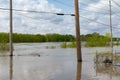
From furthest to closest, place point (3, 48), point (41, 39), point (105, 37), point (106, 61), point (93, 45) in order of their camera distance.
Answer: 1. point (41, 39)
2. point (105, 37)
3. point (93, 45)
4. point (3, 48)
5. point (106, 61)

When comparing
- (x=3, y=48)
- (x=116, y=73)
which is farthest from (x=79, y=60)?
(x=3, y=48)

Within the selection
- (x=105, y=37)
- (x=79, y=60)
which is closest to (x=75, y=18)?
(x=79, y=60)

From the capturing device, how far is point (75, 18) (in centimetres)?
2500

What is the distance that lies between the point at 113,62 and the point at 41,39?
328 ft

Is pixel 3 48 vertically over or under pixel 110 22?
under

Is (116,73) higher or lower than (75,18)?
lower

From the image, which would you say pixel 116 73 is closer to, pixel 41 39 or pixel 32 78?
pixel 32 78

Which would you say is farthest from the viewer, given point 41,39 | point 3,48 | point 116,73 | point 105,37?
point 41,39

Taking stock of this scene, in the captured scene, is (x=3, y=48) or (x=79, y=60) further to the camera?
(x=3, y=48)

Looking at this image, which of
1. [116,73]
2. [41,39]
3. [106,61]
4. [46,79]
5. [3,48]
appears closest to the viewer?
[46,79]

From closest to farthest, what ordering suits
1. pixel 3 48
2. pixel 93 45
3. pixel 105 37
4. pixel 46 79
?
pixel 46 79, pixel 3 48, pixel 93 45, pixel 105 37

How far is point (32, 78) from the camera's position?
15758mm

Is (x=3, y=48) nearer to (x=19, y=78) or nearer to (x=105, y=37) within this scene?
(x=19, y=78)

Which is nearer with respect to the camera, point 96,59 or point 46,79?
point 46,79
